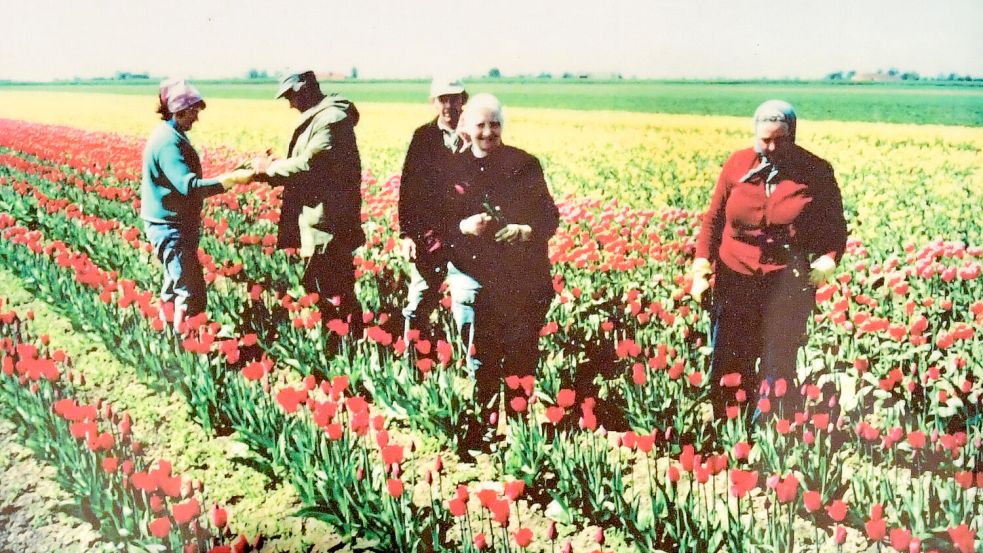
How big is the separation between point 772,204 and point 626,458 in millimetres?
1118

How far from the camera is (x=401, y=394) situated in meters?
3.13

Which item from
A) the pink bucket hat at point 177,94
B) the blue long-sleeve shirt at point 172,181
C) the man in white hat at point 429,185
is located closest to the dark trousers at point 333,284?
the man in white hat at point 429,185

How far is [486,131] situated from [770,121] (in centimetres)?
107

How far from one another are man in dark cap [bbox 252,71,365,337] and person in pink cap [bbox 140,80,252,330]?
269 mm

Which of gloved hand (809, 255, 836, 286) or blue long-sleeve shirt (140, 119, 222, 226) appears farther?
blue long-sleeve shirt (140, 119, 222, 226)

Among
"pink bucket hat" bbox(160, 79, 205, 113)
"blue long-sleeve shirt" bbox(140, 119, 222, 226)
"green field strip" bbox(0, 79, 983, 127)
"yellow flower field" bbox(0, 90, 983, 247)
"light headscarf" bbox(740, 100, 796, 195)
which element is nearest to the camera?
"light headscarf" bbox(740, 100, 796, 195)

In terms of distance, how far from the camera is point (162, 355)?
3.23 meters

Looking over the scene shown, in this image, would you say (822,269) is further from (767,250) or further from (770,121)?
(770,121)

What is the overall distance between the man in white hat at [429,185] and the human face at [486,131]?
0.62 ft

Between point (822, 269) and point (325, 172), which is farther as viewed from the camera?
point (325, 172)

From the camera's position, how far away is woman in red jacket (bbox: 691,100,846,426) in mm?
2748

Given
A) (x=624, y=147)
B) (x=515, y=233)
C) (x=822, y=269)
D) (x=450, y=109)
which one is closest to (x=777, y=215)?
(x=822, y=269)

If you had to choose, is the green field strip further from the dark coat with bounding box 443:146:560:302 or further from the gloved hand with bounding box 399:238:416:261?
the gloved hand with bounding box 399:238:416:261

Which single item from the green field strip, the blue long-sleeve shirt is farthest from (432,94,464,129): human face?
the blue long-sleeve shirt
